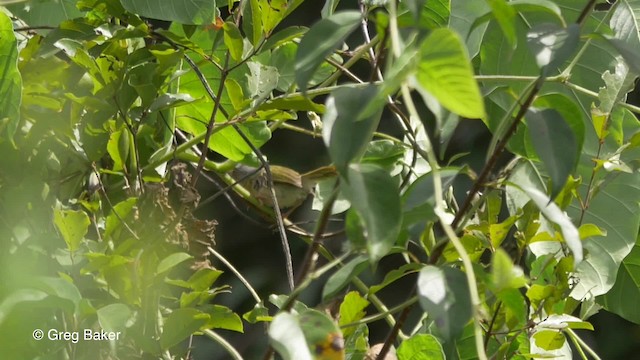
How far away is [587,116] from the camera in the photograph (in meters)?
1.04

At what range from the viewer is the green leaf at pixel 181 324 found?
73cm

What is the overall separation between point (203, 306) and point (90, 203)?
0.16 m

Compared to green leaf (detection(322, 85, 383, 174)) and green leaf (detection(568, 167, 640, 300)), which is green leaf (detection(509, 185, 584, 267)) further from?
green leaf (detection(568, 167, 640, 300))

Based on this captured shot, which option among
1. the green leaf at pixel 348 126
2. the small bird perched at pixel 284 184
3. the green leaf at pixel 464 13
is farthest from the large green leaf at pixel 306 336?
the small bird perched at pixel 284 184

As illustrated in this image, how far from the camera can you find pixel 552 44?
486 mm

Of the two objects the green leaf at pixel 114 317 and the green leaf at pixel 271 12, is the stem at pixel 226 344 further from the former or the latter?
the green leaf at pixel 271 12

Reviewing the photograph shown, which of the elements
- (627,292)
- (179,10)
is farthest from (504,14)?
(627,292)

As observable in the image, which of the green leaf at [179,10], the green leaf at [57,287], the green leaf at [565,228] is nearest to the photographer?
the green leaf at [565,228]

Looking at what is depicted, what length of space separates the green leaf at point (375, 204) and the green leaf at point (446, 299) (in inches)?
1.5

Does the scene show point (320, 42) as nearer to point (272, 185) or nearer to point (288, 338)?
point (288, 338)

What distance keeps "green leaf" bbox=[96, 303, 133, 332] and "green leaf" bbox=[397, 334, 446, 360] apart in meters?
0.22

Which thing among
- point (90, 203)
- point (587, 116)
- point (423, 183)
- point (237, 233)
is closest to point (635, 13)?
point (587, 116)

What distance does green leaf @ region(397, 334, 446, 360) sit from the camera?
72 cm

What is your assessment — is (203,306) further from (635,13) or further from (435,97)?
(635,13)
